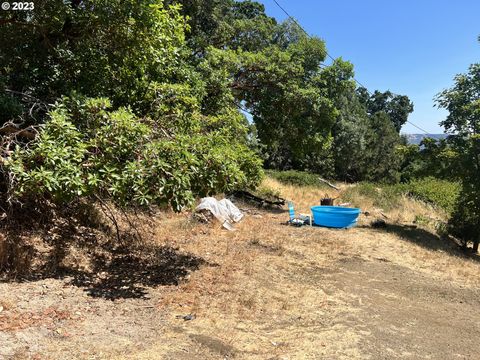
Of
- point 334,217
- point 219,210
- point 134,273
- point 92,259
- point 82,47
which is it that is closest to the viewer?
point 134,273

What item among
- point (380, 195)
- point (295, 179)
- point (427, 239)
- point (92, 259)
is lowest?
point (92, 259)

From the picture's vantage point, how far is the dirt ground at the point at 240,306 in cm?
419

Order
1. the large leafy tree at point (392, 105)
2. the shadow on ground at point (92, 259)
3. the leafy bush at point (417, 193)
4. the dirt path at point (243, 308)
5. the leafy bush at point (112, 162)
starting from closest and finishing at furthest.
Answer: the dirt path at point (243, 308) < the leafy bush at point (112, 162) < the shadow on ground at point (92, 259) < the leafy bush at point (417, 193) < the large leafy tree at point (392, 105)

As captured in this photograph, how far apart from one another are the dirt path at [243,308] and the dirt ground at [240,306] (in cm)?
2

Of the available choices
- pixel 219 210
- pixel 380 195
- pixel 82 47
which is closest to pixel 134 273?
pixel 82 47

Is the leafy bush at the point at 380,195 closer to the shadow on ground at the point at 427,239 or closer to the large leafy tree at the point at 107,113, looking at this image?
the shadow on ground at the point at 427,239

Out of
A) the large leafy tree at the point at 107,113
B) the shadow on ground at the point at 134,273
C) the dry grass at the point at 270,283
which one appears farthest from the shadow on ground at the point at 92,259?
the large leafy tree at the point at 107,113

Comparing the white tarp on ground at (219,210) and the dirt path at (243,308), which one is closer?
the dirt path at (243,308)

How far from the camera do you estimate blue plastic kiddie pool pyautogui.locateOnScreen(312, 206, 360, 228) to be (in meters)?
12.7

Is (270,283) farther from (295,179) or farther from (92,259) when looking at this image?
(295,179)

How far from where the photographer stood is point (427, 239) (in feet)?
42.3

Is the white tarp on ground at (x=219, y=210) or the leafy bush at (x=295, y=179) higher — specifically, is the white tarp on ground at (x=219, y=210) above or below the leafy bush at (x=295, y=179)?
below

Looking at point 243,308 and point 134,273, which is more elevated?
point 243,308

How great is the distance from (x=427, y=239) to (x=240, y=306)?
9301mm
